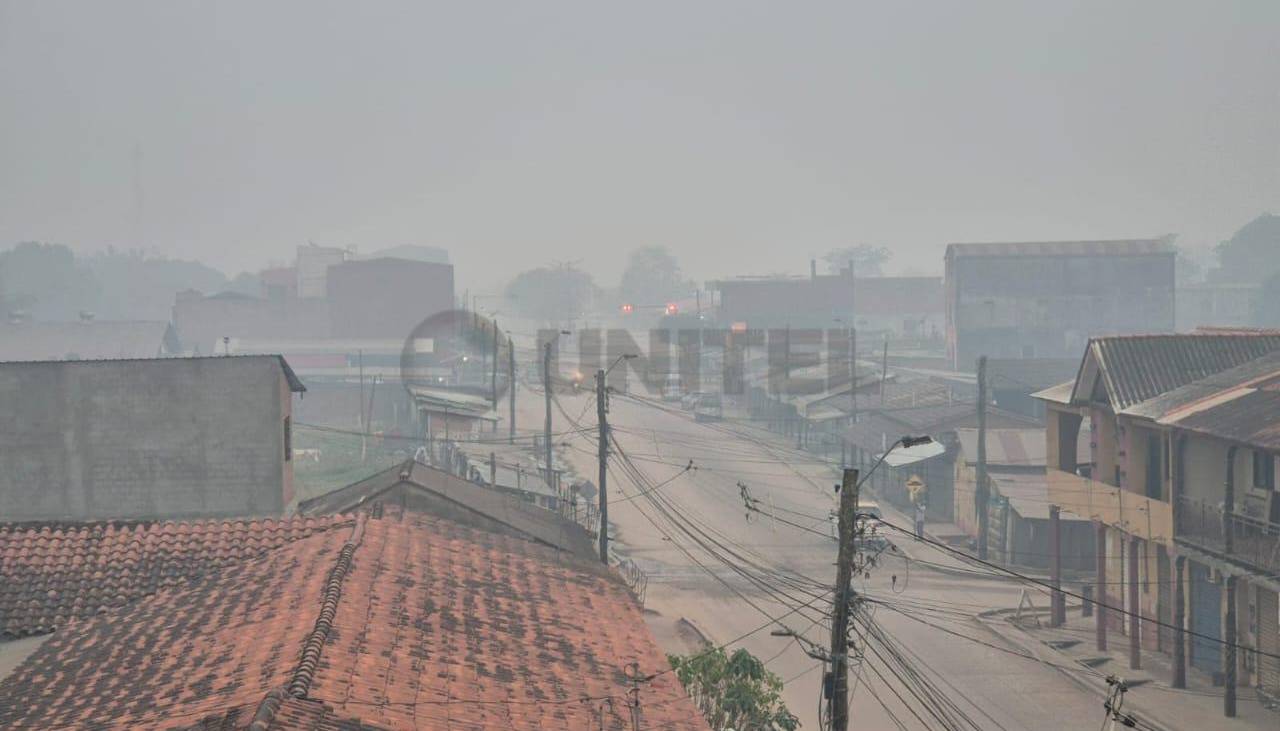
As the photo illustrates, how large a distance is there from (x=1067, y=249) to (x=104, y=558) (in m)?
96.4

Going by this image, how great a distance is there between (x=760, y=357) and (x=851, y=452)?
42.8 m

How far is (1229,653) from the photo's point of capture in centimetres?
2489

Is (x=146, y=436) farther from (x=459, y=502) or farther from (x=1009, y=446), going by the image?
(x=1009, y=446)

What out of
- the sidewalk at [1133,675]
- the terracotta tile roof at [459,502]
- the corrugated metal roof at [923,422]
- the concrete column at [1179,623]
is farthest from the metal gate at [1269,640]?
the corrugated metal roof at [923,422]

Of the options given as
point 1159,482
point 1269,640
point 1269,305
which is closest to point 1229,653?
point 1269,640

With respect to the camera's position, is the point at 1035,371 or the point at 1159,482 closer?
the point at 1159,482

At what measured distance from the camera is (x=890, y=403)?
6619cm

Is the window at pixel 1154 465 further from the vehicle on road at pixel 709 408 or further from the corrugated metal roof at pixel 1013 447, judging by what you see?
the vehicle on road at pixel 709 408

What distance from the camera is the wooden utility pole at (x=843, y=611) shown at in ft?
49.7

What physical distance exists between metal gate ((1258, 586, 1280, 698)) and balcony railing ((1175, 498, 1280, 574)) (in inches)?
41.9

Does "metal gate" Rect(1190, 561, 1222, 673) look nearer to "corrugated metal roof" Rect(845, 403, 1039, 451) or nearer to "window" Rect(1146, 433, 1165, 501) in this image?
"window" Rect(1146, 433, 1165, 501)

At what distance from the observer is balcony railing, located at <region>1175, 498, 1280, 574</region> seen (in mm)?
25609

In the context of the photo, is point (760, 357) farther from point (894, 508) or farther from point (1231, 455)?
point (1231, 455)

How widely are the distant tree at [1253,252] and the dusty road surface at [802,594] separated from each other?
124 m
